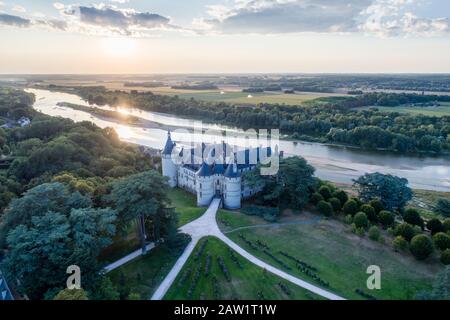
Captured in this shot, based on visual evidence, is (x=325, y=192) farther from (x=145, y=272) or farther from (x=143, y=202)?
(x=145, y=272)

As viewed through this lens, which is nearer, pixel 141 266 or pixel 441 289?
pixel 441 289

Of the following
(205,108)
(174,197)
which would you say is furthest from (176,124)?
(174,197)

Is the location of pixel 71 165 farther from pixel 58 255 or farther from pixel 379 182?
pixel 379 182

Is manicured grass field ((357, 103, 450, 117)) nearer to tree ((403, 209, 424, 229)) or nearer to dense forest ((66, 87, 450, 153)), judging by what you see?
dense forest ((66, 87, 450, 153))

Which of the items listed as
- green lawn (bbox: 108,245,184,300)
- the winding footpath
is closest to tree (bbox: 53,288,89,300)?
green lawn (bbox: 108,245,184,300)

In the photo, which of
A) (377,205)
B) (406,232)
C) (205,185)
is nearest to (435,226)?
(406,232)
